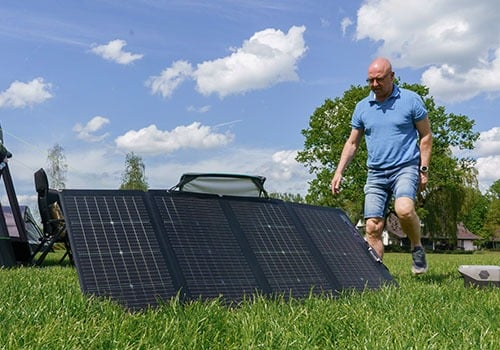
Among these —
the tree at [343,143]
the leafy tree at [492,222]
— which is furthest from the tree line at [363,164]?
the leafy tree at [492,222]

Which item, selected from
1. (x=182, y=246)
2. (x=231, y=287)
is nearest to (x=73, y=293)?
(x=182, y=246)

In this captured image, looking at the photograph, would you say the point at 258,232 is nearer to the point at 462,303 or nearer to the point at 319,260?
the point at 319,260

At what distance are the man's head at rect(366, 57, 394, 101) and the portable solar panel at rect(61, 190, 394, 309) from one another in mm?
1523

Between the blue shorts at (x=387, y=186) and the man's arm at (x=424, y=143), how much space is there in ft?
0.36

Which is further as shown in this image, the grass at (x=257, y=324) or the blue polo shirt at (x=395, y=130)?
the blue polo shirt at (x=395, y=130)

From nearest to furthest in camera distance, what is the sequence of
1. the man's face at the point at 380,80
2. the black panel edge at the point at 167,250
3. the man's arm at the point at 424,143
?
the black panel edge at the point at 167,250, the man's face at the point at 380,80, the man's arm at the point at 424,143

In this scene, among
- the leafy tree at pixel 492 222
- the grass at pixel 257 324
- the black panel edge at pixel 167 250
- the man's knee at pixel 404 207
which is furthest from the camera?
the leafy tree at pixel 492 222

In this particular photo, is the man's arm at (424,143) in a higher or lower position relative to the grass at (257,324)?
higher

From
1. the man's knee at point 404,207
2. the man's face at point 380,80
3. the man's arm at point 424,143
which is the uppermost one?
the man's face at point 380,80

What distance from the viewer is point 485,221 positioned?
9138 cm

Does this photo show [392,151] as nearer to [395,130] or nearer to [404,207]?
[395,130]

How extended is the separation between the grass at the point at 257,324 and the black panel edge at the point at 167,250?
0.61ft

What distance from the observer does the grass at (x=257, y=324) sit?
2.74 m

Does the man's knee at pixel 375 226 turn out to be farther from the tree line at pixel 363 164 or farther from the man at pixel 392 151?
the tree line at pixel 363 164
